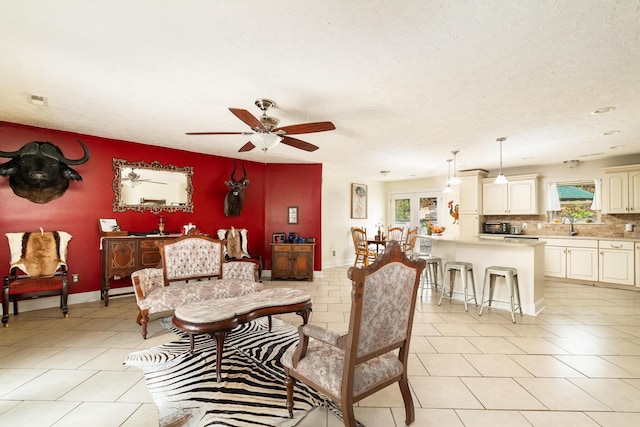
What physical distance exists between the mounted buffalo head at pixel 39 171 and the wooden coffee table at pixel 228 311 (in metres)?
2.92

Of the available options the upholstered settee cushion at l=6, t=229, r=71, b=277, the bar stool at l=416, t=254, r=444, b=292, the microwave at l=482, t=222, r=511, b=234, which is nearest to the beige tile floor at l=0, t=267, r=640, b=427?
the upholstered settee cushion at l=6, t=229, r=71, b=277

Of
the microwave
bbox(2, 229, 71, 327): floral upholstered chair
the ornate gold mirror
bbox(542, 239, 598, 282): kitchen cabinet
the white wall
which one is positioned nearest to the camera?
bbox(2, 229, 71, 327): floral upholstered chair

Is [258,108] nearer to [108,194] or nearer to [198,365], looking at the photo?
[198,365]

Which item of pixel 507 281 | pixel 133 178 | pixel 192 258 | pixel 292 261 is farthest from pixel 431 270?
pixel 133 178

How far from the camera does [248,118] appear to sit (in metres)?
2.58

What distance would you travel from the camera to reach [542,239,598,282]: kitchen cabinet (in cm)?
556

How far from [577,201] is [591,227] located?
0.60 m

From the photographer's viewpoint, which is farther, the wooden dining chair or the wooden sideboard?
the wooden dining chair

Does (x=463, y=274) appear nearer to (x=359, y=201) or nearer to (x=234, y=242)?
(x=234, y=242)

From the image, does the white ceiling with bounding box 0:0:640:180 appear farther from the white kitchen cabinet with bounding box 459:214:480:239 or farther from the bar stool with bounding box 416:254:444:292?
the white kitchen cabinet with bounding box 459:214:480:239

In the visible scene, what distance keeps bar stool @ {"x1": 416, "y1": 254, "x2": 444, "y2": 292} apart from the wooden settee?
2.85m

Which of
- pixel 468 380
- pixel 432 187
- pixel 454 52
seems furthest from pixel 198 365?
pixel 432 187

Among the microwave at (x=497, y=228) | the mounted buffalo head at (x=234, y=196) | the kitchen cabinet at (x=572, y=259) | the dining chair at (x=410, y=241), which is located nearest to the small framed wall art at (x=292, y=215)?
the mounted buffalo head at (x=234, y=196)

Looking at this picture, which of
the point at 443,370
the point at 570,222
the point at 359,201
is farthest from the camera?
the point at 359,201
